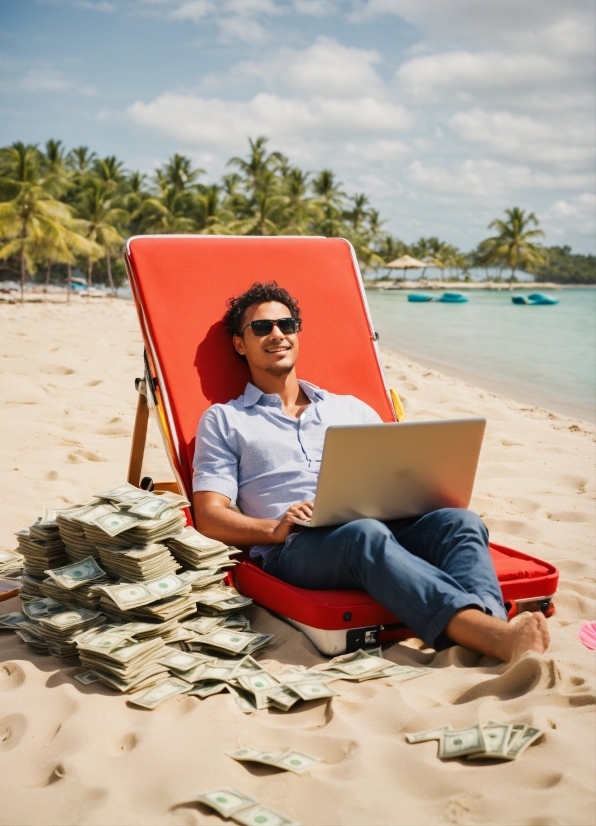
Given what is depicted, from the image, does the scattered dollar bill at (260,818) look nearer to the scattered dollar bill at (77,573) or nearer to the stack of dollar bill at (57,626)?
the stack of dollar bill at (57,626)

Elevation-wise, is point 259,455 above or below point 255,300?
below

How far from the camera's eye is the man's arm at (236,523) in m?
3.22

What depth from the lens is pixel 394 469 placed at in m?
3.09

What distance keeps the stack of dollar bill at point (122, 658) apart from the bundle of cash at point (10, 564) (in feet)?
3.80

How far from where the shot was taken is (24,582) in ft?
10.8

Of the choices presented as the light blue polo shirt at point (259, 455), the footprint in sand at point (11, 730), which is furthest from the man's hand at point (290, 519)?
the footprint in sand at point (11, 730)

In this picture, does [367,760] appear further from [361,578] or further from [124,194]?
[124,194]

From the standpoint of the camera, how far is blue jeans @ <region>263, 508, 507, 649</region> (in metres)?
2.81

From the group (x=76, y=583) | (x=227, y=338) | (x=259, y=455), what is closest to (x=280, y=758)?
(x=76, y=583)

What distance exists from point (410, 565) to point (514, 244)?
229 feet

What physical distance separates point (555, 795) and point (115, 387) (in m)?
6.76

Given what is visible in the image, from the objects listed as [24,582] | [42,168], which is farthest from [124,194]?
[24,582]

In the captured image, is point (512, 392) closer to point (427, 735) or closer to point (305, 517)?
point (305, 517)

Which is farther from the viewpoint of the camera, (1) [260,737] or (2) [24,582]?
(2) [24,582]
